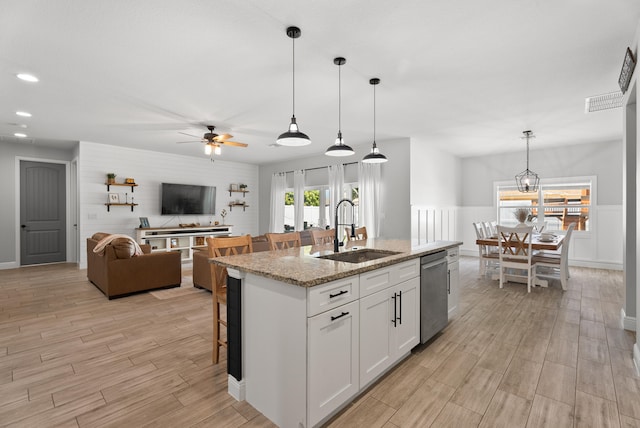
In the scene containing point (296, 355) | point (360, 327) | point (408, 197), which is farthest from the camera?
point (408, 197)

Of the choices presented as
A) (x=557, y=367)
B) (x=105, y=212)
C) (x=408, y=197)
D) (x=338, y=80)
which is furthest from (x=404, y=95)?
(x=105, y=212)

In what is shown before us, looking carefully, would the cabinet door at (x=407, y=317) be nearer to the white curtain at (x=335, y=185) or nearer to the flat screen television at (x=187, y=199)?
the white curtain at (x=335, y=185)

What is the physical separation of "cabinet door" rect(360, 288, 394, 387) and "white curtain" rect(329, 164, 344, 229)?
16.4ft

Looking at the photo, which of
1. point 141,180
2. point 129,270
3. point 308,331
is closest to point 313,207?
point 141,180

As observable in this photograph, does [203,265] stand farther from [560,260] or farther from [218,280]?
[560,260]

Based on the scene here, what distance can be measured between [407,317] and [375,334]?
1.61ft

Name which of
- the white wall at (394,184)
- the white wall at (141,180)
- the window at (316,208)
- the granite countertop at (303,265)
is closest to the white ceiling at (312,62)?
the white wall at (394,184)

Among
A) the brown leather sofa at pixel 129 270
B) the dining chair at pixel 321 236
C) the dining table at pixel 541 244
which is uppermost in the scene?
the dining chair at pixel 321 236

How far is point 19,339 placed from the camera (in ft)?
10.0

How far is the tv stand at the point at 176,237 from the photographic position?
6.91 meters

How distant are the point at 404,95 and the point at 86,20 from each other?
320cm

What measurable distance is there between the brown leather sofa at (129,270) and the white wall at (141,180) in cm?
210

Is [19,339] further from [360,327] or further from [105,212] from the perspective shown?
[105,212]

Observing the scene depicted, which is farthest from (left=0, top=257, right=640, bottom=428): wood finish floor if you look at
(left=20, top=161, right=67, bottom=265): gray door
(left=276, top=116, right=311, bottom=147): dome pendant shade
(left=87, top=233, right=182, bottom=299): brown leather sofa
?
(left=20, top=161, right=67, bottom=265): gray door
